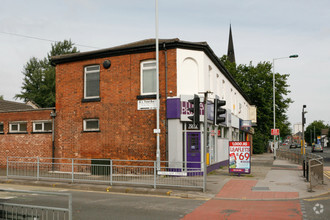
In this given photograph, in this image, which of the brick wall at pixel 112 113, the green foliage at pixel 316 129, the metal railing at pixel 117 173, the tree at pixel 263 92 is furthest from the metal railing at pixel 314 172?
the green foliage at pixel 316 129

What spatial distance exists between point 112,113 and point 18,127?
788cm

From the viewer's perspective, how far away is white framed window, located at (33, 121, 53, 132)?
71.6 ft

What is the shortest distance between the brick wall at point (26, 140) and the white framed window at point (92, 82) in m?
3.12

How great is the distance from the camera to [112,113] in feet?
63.9

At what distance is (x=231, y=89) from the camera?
28844mm

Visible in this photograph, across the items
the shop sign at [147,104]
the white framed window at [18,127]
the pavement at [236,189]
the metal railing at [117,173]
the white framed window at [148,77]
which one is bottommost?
the pavement at [236,189]

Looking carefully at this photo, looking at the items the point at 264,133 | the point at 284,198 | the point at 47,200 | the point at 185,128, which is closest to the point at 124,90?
the point at 185,128

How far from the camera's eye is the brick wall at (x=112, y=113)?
1830 centimetres

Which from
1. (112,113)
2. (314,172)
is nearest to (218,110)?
(314,172)

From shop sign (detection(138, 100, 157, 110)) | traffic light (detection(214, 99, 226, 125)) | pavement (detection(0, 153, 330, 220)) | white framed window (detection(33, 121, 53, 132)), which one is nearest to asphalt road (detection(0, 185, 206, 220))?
pavement (detection(0, 153, 330, 220))

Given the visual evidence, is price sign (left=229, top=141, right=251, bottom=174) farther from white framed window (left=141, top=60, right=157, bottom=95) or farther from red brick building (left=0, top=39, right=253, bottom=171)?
white framed window (left=141, top=60, right=157, bottom=95)

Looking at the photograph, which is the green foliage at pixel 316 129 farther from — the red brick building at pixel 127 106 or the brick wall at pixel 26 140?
the brick wall at pixel 26 140

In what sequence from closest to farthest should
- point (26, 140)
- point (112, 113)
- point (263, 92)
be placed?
1. point (112, 113)
2. point (26, 140)
3. point (263, 92)

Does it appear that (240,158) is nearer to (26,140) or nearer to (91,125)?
(91,125)
